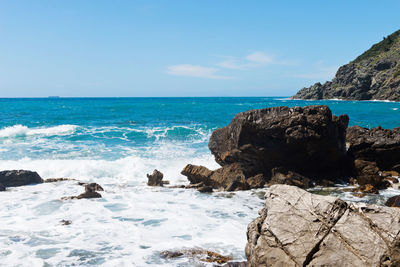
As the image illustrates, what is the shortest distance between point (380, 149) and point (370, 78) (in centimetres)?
8926

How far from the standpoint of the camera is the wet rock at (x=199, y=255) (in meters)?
6.95

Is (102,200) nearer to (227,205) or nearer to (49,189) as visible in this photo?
(49,189)

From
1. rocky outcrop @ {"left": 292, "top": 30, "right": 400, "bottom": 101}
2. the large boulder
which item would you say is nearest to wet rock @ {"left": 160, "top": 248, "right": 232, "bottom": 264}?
the large boulder

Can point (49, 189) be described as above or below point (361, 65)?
below

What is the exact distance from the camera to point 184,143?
89.2ft

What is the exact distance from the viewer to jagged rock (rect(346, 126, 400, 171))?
15.3 metres

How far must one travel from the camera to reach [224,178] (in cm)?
1431

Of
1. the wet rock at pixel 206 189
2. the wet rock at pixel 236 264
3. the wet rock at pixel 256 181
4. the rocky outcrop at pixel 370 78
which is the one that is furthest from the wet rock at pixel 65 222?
the rocky outcrop at pixel 370 78

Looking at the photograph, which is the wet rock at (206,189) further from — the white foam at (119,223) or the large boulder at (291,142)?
the large boulder at (291,142)

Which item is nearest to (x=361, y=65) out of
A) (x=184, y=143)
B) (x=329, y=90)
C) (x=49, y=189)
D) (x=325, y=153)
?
(x=329, y=90)

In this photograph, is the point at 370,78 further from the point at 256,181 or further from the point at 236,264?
the point at 236,264

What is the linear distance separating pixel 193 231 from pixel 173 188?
554 centimetres

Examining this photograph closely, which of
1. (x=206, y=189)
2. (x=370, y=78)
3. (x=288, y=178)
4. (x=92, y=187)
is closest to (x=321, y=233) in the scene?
(x=206, y=189)

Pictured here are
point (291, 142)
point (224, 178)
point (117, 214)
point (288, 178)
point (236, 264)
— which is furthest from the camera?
point (224, 178)
